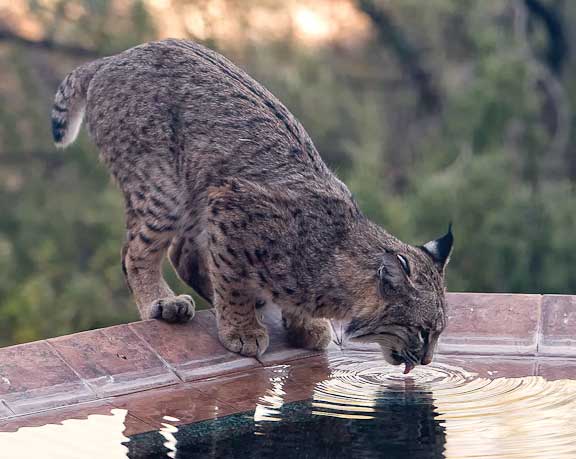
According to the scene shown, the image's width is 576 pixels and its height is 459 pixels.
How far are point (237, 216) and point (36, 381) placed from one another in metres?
1.19

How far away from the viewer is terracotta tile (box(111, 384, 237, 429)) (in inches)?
161

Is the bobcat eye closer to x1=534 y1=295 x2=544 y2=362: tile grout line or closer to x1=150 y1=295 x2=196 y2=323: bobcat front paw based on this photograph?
x1=534 y1=295 x2=544 y2=362: tile grout line

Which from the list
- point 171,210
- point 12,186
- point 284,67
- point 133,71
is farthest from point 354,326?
point 12,186

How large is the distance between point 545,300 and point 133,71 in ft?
6.99

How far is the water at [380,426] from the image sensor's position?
3705 mm

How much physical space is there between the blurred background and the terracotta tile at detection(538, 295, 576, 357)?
12.7ft

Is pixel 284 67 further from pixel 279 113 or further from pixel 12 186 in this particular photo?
pixel 279 113

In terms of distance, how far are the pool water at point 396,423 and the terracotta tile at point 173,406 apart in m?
0.09

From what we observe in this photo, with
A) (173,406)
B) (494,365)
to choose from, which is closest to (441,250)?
(494,365)

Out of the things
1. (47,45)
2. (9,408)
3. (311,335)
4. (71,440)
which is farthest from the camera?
(47,45)

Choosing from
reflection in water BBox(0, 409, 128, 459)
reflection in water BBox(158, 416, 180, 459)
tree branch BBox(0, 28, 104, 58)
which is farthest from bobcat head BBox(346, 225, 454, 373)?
tree branch BBox(0, 28, 104, 58)

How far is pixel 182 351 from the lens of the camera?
4859 mm

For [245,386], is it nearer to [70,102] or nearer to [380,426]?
[380,426]

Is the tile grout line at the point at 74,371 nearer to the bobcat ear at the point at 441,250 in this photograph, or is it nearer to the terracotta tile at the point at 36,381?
the terracotta tile at the point at 36,381
